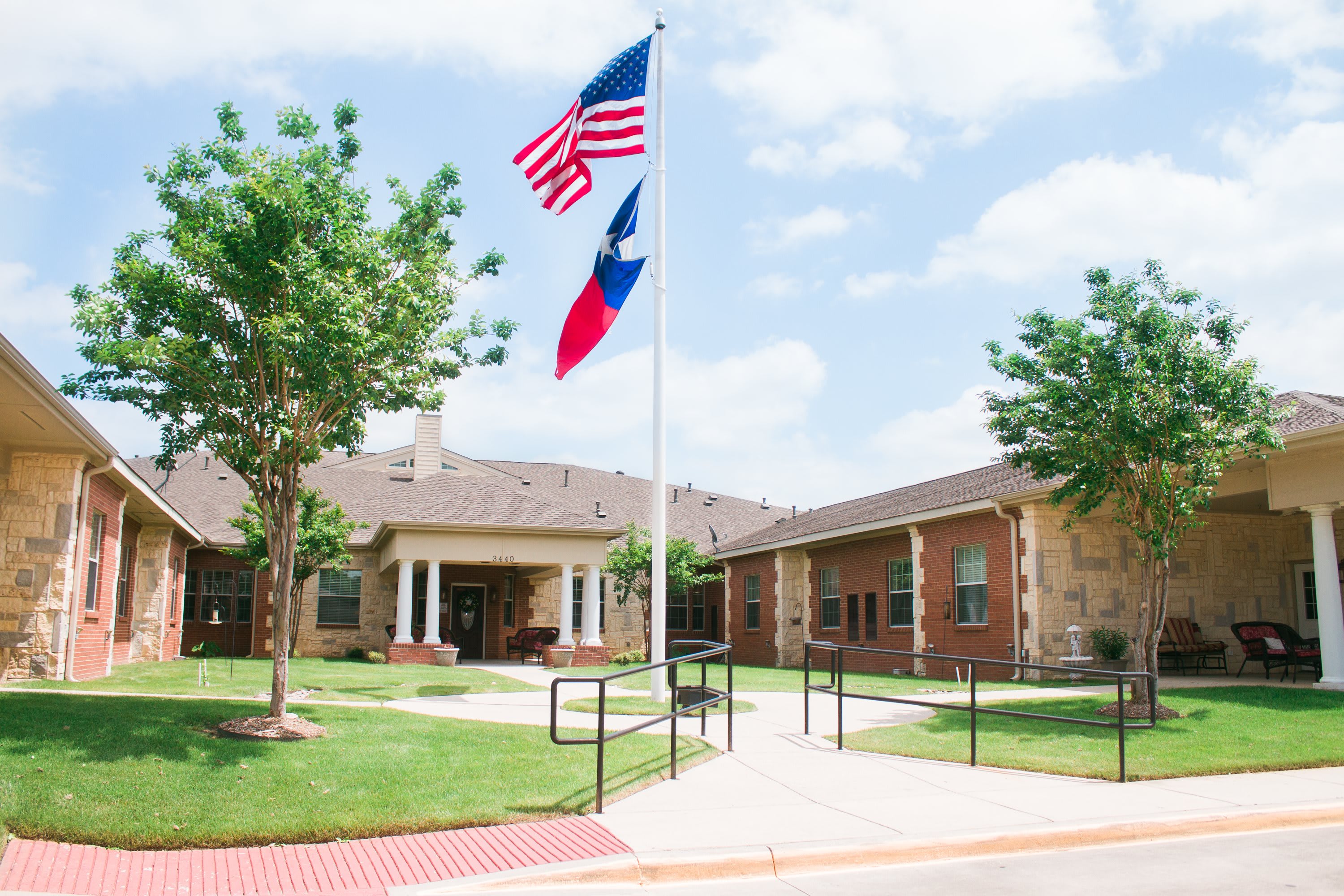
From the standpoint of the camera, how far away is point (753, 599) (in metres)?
30.9

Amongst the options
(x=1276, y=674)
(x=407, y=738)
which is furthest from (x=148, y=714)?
(x=1276, y=674)

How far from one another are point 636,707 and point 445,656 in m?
10.6

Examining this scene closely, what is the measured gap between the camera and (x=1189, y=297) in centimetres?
1219

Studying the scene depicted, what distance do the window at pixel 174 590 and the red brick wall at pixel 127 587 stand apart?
6.82ft

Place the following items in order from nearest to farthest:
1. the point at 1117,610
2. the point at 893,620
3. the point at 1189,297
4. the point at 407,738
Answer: the point at 407,738
the point at 1189,297
the point at 1117,610
the point at 893,620

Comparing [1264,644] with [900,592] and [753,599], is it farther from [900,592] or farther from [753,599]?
[753,599]

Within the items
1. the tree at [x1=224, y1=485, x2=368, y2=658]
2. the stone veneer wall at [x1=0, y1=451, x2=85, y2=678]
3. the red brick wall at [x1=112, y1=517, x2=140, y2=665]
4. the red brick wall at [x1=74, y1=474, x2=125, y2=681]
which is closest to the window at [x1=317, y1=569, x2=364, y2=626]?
the tree at [x1=224, y1=485, x2=368, y2=658]

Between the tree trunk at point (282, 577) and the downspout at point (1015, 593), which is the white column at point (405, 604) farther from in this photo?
the downspout at point (1015, 593)

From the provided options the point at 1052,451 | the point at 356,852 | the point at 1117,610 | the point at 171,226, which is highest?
the point at 171,226

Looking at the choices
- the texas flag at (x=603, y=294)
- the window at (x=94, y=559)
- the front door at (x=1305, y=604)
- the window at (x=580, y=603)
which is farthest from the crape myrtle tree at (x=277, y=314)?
the window at (x=580, y=603)

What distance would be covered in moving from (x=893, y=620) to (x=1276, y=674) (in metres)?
7.66

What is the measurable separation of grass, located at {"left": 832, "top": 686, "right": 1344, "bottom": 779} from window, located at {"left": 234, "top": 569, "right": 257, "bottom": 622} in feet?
73.4

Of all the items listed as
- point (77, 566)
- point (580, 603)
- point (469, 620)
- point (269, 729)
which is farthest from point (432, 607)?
point (269, 729)

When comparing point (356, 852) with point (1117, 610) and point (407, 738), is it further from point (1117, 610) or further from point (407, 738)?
point (1117, 610)
